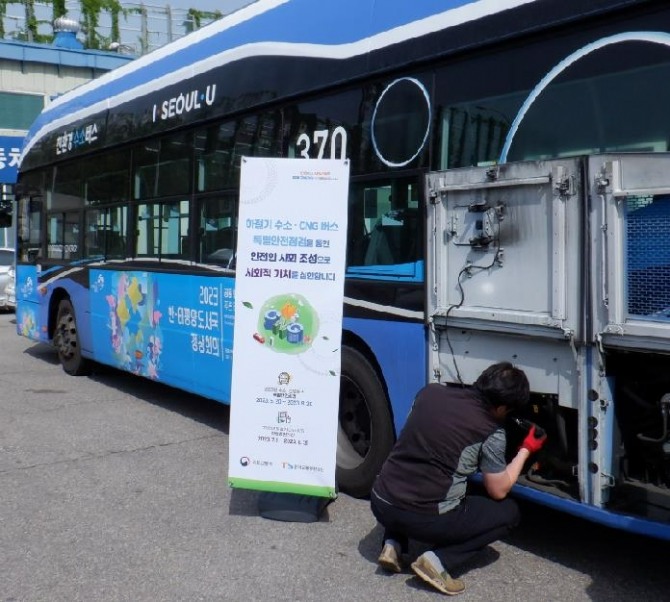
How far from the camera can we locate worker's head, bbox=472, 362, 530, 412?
13.6 feet

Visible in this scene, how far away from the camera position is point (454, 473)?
430 centimetres

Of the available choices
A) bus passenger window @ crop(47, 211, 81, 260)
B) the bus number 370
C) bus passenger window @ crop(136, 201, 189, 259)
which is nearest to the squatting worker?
the bus number 370

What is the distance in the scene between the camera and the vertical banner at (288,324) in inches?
198

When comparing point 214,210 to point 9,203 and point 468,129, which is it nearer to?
point 468,129

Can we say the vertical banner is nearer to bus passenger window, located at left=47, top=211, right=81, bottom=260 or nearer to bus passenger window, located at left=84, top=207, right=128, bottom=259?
bus passenger window, located at left=84, top=207, right=128, bottom=259

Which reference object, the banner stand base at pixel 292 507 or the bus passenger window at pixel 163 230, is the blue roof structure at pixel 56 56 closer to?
the bus passenger window at pixel 163 230

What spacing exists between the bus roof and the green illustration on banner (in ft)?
4.95

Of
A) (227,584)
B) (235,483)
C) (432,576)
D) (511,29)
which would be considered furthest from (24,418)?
(511,29)

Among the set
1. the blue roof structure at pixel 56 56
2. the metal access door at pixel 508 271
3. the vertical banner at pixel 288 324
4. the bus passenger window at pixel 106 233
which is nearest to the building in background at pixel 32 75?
the blue roof structure at pixel 56 56

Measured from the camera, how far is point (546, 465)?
14.6ft

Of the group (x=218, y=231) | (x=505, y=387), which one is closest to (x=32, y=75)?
(x=218, y=231)

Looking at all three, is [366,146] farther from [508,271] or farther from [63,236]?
[63,236]

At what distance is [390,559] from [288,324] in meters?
1.46

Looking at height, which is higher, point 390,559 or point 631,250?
point 631,250
